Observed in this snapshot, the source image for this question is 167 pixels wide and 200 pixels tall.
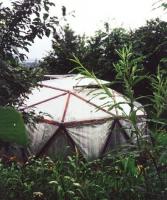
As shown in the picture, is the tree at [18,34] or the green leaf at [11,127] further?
the tree at [18,34]

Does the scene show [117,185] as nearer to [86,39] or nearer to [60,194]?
[60,194]

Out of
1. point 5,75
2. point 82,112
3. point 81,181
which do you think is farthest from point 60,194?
point 82,112

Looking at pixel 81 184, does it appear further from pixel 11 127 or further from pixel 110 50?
pixel 110 50

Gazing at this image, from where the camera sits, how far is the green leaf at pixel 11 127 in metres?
1.07

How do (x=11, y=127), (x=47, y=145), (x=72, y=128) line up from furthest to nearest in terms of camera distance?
(x=72, y=128) < (x=47, y=145) < (x=11, y=127)

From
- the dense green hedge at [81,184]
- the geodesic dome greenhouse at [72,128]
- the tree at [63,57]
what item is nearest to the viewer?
the dense green hedge at [81,184]

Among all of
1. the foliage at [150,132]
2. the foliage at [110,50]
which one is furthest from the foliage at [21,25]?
the foliage at [110,50]

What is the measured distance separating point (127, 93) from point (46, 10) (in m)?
3.36

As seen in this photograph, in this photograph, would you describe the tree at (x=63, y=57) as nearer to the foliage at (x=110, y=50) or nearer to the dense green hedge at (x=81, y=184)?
the foliage at (x=110, y=50)

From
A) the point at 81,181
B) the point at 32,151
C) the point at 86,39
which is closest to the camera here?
the point at 81,181

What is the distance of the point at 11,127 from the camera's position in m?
1.07

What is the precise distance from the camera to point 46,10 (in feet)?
20.3

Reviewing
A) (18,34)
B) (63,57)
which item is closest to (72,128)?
(18,34)

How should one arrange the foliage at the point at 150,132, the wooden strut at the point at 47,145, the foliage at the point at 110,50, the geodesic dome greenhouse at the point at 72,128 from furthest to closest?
the foliage at the point at 110,50
the geodesic dome greenhouse at the point at 72,128
the wooden strut at the point at 47,145
the foliage at the point at 150,132
